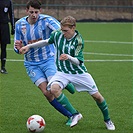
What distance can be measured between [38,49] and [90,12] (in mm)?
30059

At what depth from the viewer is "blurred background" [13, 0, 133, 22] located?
37353 mm

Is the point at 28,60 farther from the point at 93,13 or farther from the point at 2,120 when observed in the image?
the point at 93,13

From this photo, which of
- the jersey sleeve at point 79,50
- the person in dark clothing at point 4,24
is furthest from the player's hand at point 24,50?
the person in dark clothing at point 4,24

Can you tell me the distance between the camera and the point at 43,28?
8.38 meters

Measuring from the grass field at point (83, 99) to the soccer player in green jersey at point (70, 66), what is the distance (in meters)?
0.53

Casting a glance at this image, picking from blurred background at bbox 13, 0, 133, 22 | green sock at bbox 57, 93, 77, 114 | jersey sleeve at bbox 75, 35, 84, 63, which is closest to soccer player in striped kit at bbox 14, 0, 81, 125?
green sock at bbox 57, 93, 77, 114

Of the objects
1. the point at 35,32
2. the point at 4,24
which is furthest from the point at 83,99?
the point at 4,24

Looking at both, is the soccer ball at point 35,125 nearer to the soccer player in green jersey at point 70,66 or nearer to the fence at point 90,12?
the soccer player in green jersey at point 70,66

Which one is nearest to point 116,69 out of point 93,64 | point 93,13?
point 93,64

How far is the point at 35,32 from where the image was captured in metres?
8.38

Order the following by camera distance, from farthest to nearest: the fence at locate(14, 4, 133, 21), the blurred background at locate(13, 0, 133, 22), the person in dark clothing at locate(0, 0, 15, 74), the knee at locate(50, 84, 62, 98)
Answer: the fence at locate(14, 4, 133, 21) < the blurred background at locate(13, 0, 133, 22) < the person in dark clothing at locate(0, 0, 15, 74) < the knee at locate(50, 84, 62, 98)

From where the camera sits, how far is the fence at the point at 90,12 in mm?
37500

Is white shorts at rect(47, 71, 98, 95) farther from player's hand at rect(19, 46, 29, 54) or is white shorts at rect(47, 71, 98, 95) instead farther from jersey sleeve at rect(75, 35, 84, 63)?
player's hand at rect(19, 46, 29, 54)

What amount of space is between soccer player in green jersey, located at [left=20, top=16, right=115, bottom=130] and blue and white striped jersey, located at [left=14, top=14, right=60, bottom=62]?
64 cm
